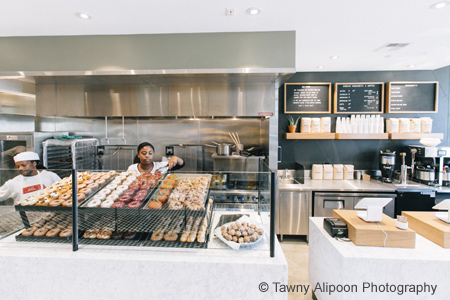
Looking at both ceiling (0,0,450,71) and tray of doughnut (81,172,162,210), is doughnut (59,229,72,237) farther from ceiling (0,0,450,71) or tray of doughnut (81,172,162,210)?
ceiling (0,0,450,71)

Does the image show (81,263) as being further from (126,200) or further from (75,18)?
(75,18)

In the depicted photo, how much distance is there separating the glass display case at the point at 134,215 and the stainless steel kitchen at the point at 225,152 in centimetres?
1

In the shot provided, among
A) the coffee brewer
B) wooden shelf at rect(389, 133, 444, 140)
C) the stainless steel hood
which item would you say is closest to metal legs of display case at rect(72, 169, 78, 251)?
the stainless steel hood

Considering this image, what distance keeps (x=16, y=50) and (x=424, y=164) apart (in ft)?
18.0

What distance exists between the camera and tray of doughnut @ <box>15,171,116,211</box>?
4.85 ft

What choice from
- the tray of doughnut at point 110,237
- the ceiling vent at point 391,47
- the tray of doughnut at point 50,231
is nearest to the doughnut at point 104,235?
the tray of doughnut at point 110,237

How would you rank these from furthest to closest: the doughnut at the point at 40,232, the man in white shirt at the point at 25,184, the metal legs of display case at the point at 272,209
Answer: the man in white shirt at the point at 25,184 < the doughnut at the point at 40,232 < the metal legs of display case at the point at 272,209

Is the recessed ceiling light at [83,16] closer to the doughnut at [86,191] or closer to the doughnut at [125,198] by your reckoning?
the doughnut at [86,191]

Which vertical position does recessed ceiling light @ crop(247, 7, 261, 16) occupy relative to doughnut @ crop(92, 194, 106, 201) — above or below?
above

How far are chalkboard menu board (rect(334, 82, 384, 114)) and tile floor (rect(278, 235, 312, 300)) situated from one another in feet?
7.18

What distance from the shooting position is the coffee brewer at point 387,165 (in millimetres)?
3533

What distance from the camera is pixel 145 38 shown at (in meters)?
2.47

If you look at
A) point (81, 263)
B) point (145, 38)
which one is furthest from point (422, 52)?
point (81, 263)

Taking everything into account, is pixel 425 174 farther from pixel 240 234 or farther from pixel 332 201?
pixel 240 234
